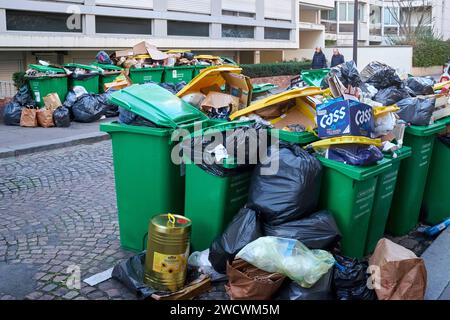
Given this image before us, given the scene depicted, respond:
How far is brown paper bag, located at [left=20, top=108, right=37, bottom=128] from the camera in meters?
10.3

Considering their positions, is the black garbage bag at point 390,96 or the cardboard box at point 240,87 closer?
the cardboard box at point 240,87

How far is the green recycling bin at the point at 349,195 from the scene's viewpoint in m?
3.63

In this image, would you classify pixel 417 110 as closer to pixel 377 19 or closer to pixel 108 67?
pixel 108 67

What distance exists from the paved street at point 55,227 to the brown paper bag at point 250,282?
0.74 metres

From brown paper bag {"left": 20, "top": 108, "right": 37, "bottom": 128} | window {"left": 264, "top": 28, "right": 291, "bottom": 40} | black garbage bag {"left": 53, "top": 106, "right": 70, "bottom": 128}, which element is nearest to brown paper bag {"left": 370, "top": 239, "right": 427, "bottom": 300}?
black garbage bag {"left": 53, "top": 106, "right": 70, "bottom": 128}

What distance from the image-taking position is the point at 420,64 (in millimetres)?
31578

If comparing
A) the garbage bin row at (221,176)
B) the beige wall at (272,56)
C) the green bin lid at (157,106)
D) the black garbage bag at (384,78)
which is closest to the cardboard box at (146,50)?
the black garbage bag at (384,78)

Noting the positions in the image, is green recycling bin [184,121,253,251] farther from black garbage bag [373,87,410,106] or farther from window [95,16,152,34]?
window [95,16,152,34]

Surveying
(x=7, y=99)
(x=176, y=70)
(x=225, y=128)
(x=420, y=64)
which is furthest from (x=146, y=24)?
(x=420, y=64)

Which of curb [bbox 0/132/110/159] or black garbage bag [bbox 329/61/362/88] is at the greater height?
black garbage bag [bbox 329/61/362/88]

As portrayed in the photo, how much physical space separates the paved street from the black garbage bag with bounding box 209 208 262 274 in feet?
2.10

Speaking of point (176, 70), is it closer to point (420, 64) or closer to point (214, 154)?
point (214, 154)

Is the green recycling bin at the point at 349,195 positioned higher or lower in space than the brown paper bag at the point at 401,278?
higher

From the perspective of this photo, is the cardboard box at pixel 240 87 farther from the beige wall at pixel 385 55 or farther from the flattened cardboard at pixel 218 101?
the beige wall at pixel 385 55
